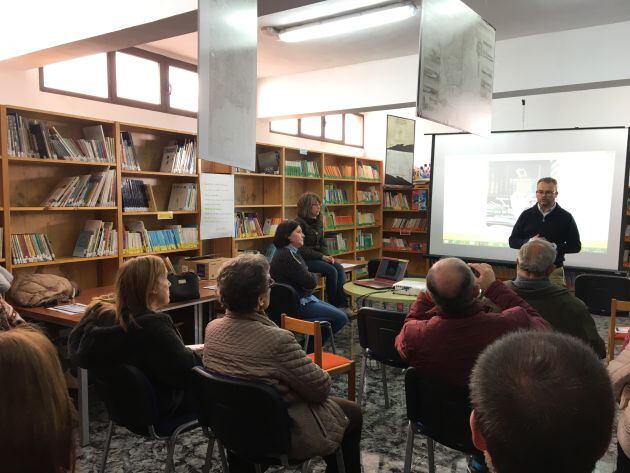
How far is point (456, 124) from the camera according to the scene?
2.41m

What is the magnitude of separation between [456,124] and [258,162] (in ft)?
13.2

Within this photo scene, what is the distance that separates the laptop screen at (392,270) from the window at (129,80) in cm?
234

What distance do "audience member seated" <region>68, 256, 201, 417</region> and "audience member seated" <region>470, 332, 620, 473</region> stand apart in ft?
5.23

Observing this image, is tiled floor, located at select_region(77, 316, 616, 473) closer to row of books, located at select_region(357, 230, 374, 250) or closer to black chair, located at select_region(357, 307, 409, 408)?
black chair, located at select_region(357, 307, 409, 408)

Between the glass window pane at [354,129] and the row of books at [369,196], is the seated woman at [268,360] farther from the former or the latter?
the glass window pane at [354,129]

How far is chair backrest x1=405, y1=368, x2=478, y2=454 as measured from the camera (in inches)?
72.5

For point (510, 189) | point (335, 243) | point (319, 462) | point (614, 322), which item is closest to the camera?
point (319, 462)

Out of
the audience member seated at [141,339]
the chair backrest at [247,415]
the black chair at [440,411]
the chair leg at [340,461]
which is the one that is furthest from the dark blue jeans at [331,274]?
the chair backrest at [247,415]

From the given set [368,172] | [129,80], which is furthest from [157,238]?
[368,172]

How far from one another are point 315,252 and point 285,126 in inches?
96.2

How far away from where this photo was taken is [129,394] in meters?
1.99

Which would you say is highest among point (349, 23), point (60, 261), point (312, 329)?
point (349, 23)

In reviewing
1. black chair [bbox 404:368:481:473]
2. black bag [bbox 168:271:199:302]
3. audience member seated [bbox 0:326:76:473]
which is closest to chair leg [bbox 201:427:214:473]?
black chair [bbox 404:368:481:473]

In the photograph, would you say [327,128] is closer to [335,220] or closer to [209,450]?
[335,220]
